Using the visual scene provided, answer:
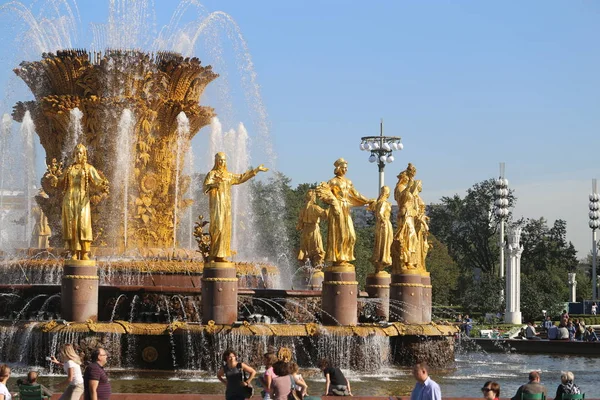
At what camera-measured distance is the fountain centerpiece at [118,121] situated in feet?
87.4

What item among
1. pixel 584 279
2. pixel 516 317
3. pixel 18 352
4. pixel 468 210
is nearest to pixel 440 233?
pixel 468 210

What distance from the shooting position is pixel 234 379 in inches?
501

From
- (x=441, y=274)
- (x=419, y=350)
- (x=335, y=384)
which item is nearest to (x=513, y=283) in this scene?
(x=441, y=274)

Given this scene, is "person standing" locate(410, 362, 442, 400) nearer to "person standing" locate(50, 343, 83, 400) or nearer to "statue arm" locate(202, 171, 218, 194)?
"person standing" locate(50, 343, 83, 400)

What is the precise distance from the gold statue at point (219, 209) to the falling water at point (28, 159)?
7541mm

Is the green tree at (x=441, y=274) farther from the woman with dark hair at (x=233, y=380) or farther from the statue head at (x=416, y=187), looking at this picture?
the woman with dark hair at (x=233, y=380)

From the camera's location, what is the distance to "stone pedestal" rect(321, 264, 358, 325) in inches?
899

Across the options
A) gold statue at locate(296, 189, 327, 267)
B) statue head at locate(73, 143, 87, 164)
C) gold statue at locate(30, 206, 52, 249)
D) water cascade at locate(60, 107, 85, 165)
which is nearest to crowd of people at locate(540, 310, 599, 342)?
gold statue at locate(296, 189, 327, 267)

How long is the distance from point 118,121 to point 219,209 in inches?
229

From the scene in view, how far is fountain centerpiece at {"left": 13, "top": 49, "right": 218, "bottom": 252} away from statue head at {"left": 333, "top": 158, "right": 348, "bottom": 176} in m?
4.82

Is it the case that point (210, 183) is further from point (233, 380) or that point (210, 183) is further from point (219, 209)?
point (233, 380)

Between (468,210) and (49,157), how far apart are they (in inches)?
2564

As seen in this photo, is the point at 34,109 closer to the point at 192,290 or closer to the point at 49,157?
the point at 49,157

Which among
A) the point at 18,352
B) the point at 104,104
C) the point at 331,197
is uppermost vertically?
the point at 104,104
